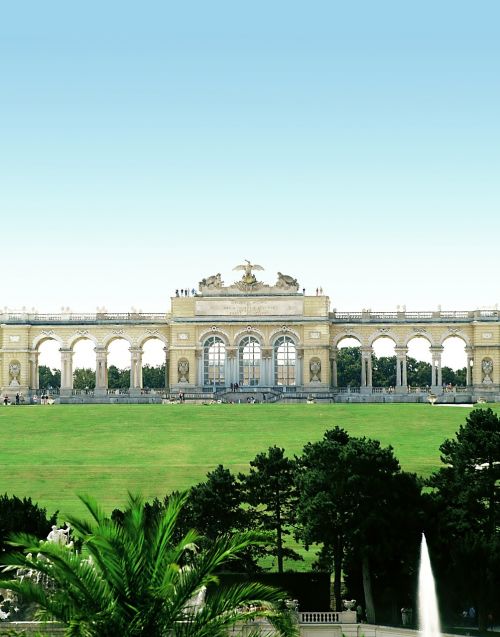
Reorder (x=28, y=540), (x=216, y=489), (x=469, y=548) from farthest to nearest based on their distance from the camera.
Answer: (x=216, y=489)
(x=469, y=548)
(x=28, y=540)

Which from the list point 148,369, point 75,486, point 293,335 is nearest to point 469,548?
point 75,486

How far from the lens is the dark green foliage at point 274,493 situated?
3559 centimetres

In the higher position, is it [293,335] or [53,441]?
[293,335]

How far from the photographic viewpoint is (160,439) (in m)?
53.7

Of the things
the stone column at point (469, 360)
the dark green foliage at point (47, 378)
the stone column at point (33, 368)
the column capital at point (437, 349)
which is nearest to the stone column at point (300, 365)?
the column capital at point (437, 349)

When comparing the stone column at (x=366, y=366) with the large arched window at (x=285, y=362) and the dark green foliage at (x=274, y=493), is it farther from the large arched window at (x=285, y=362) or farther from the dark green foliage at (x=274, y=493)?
the dark green foliage at (x=274, y=493)

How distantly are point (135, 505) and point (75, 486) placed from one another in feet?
88.9

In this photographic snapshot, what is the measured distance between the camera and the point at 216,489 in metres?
35.9

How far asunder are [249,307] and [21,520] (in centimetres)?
5217

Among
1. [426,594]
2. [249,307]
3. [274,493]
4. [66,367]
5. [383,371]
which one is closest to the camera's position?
[426,594]

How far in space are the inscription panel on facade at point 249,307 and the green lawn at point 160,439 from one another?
55.8ft

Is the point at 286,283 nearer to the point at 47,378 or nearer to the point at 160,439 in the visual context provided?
the point at 160,439

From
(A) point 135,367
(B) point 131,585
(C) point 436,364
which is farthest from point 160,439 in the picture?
(B) point 131,585

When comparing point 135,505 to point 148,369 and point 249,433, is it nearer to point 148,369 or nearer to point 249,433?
point 249,433
